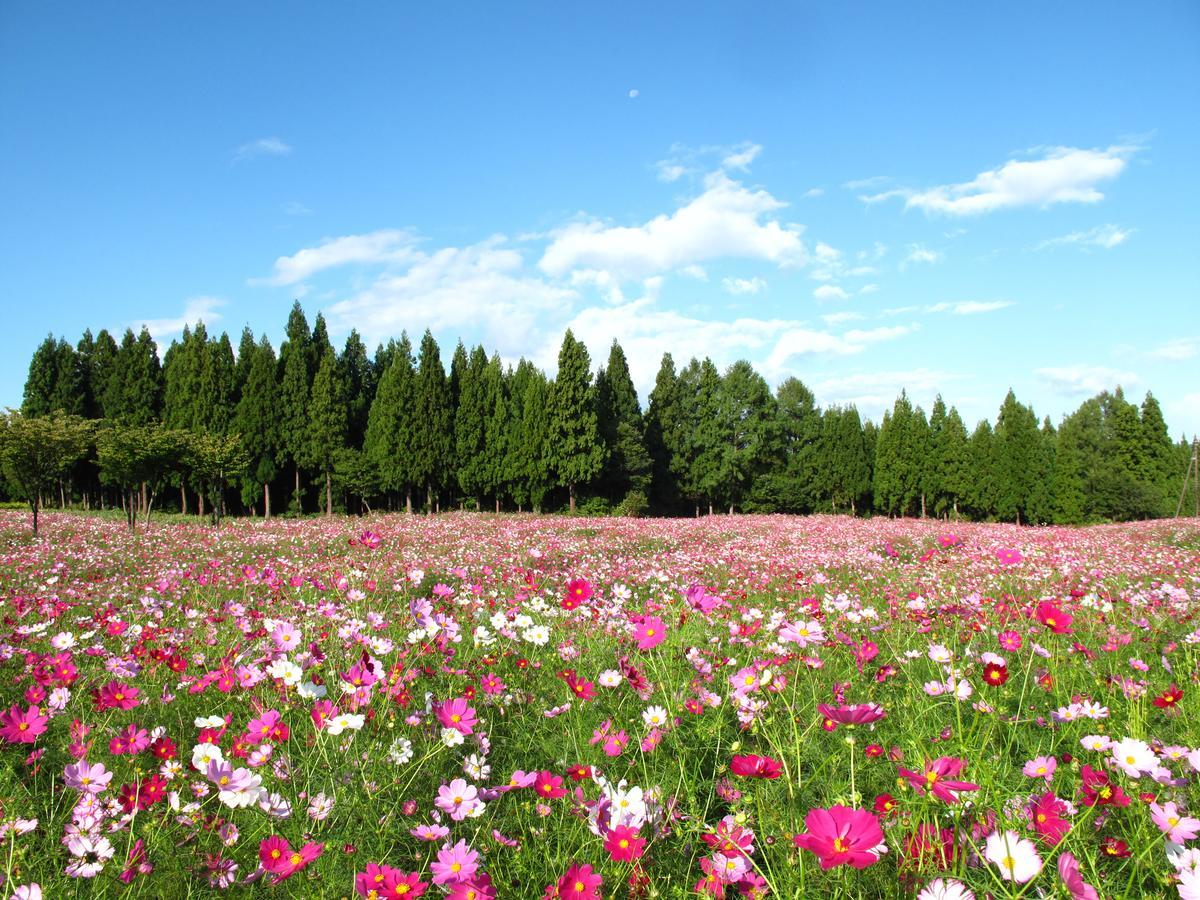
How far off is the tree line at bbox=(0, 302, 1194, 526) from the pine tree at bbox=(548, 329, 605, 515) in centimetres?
8

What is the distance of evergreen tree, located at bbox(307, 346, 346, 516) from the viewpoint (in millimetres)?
30859

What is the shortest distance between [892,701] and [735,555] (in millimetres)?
8126

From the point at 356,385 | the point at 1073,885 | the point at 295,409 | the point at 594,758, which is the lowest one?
the point at 594,758

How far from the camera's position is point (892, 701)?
2738mm

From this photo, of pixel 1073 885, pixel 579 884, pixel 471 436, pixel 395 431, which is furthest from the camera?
pixel 471 436

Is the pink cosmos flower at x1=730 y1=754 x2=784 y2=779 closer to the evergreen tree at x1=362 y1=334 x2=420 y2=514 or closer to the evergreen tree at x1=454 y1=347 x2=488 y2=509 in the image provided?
the evergreen tree at x1=362 y1=334 x2=420 y2=514

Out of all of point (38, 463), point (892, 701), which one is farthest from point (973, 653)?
point (38, 463)

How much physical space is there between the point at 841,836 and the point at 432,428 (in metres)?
31.7

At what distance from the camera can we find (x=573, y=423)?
2984 cm

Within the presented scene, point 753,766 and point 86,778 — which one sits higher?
point 753,766

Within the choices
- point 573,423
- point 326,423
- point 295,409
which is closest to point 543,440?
point 573,423

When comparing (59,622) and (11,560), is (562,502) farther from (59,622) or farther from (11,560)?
(59,622)

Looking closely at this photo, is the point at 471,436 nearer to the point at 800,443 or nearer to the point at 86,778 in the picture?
the point at 800,443

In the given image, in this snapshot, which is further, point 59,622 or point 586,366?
point 586,366
